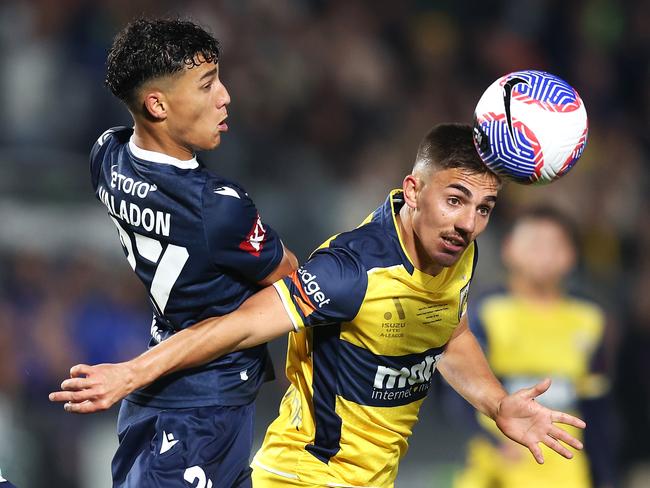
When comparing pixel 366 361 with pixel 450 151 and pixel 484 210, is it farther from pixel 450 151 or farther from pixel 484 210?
pixel 450 151

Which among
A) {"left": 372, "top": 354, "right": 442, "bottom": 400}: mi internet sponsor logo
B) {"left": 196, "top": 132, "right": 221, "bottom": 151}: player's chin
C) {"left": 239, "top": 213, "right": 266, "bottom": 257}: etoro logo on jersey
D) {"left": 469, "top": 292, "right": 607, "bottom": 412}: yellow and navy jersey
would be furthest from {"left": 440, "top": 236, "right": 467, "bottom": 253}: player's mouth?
{"left": 469, "top": 292, "right": 607, "bottom": 412}: yellow and navy jersey

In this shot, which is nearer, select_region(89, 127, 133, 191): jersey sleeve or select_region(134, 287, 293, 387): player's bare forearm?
select_region(134, 287, 293, 387): player's bare forearm

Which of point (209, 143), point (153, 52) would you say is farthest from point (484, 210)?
point (153, 52)

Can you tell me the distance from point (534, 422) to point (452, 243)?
65 cm

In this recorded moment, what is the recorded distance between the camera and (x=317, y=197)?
28.6 ft

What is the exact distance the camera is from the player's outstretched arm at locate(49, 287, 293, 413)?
3.34 metres

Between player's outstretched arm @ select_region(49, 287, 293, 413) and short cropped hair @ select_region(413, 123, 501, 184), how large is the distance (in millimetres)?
680

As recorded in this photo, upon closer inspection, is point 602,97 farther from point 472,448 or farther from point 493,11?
point 472,448

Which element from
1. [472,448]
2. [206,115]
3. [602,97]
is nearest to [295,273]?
[206,115]

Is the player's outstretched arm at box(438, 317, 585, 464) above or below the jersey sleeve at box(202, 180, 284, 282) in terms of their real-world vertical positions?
below

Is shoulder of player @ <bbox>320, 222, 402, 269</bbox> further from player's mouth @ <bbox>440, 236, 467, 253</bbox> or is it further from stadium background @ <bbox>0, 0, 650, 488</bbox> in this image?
stadium background @ <bbox>0, 0, 650, 488</bbox>

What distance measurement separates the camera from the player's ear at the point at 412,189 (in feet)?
12.3

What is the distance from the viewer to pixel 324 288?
11.8 ft

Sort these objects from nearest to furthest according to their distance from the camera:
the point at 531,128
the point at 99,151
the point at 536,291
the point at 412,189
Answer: the point at 531,128, the point at 412,189, the point at 99,151, the point at 536,291
